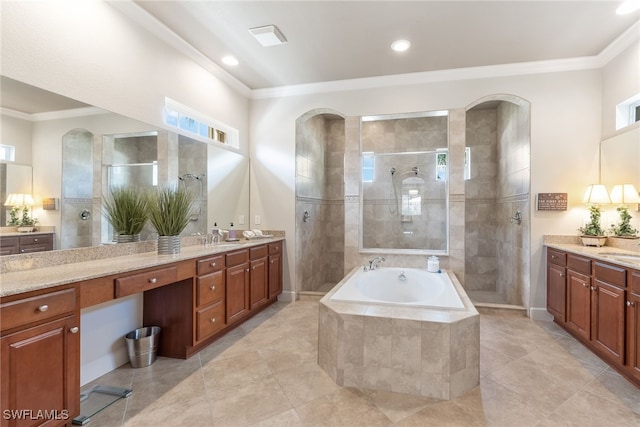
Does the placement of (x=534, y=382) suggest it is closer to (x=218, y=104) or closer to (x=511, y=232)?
(x=511, y=232)

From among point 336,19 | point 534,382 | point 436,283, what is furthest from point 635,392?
point 336,19

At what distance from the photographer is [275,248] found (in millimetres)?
4027

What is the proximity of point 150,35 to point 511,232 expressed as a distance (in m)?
4.64

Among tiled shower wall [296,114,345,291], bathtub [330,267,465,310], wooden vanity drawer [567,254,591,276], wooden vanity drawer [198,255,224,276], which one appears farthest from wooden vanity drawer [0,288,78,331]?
wooden vanity drawer [567,254,591,276]

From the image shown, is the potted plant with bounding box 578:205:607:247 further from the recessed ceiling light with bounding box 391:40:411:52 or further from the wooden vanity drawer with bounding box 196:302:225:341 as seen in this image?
the wooden vanity drawer with bounding box 196:302:225:341

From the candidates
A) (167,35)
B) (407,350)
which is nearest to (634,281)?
(407,350)

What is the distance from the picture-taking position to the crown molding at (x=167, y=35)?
2508 millimetres

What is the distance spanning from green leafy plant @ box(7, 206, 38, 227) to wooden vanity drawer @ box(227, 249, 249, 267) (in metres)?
1.46

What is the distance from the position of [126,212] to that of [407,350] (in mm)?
2409

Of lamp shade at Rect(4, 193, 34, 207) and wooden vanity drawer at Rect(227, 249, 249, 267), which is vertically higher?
lamp shade at Rect(4, 193, 34, 207)

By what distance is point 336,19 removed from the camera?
2.76 m

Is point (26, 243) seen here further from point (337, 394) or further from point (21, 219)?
point (337, 394)

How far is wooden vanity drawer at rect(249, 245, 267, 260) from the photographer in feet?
11.4

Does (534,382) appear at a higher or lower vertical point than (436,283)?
lower
